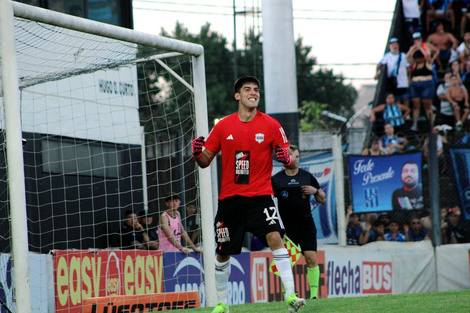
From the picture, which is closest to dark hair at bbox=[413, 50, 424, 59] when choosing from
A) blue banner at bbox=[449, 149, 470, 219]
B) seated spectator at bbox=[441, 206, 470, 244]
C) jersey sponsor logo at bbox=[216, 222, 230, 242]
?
blue banner at bbox=[449, 149, 470, 219]

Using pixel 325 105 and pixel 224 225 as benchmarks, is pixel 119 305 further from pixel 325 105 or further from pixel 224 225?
pixel 325 105

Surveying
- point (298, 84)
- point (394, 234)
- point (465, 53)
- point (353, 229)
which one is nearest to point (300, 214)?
point (353, 229)

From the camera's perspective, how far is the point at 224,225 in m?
7.12

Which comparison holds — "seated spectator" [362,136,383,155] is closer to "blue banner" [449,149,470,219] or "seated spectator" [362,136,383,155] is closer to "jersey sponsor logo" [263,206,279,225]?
"blue banner" [449,149,470,219]

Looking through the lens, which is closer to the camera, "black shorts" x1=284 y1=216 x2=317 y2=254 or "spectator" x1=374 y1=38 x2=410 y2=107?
"black shorts" x1=284 y1=216 x2=317 y2=254

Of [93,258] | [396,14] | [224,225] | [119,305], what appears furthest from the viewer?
[396,14]

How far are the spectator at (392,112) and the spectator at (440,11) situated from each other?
3.25 metres

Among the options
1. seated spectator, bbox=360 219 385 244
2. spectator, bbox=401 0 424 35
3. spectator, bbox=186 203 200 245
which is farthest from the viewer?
spectator, bbox=401 0 424 35

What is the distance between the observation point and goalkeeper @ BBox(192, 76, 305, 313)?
7.07m

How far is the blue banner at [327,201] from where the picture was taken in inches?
540

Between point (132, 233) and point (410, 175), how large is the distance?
507 centimetres

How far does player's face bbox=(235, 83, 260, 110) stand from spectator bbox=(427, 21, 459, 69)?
46.0 feet

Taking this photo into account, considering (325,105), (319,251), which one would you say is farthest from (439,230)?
(325,105)

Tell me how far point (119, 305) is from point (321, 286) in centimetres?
500
